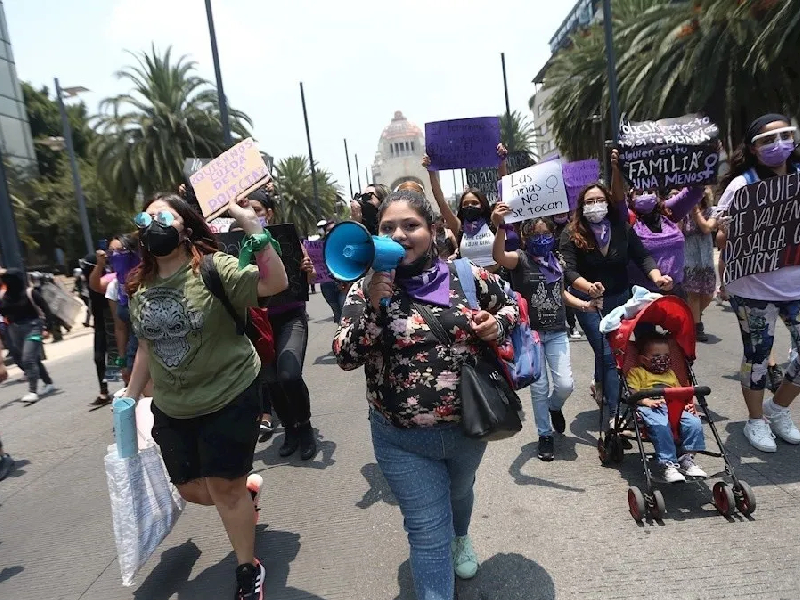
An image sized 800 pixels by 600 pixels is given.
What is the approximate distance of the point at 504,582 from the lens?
277 centimetres

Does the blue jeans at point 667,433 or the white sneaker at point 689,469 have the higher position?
the blue jeans at point 667,433

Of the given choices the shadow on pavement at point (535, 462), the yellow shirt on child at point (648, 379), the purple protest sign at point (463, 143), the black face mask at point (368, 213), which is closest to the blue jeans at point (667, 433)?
the yellow shirt on child at point (648, 379)

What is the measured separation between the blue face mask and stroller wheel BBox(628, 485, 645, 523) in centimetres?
175

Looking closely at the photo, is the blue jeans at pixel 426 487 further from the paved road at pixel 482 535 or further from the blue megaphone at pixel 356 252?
the blue megaphone at pixel 356 252

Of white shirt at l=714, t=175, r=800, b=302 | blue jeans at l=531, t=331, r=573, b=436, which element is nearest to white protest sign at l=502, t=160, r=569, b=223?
blue jeans at l=531, t=331, r=573, b=436

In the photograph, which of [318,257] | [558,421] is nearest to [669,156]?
[558,421]

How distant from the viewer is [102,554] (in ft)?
11.6

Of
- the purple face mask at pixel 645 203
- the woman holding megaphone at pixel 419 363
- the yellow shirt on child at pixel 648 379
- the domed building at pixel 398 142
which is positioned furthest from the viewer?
the domed building at pixel 398 142

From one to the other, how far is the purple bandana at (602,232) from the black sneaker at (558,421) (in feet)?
4.21

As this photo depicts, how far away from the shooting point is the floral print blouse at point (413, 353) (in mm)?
2281

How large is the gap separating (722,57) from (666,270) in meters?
12.3

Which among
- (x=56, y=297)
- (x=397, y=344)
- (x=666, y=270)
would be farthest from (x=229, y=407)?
(x=56, y=297)

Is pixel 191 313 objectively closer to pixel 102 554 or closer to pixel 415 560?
pixel 415 560

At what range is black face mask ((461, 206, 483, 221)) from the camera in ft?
16.8
